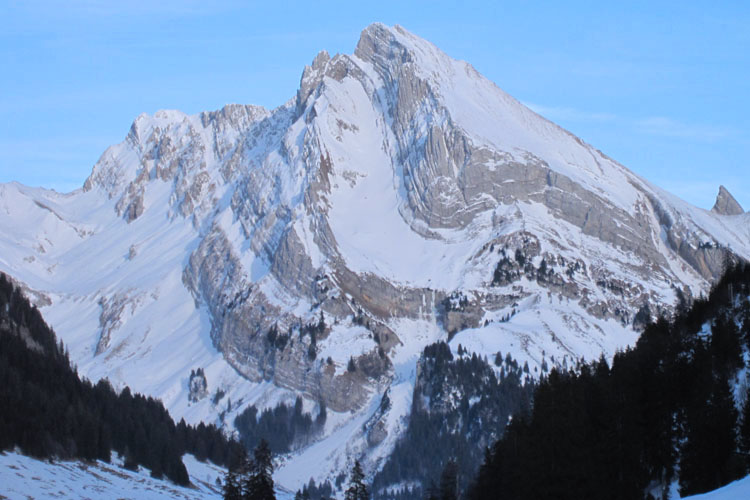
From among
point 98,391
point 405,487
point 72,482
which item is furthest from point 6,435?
point 405,487

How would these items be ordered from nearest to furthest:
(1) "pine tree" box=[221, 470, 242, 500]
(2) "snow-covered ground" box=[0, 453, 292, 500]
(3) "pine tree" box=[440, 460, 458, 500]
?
(2) "snow-covered ground" box=[0, 453, 292, 500] < (1) "pine tree" box=[221, 470, 242, 500] < (3) "pine tree" box=[440, 460, 458, 500]

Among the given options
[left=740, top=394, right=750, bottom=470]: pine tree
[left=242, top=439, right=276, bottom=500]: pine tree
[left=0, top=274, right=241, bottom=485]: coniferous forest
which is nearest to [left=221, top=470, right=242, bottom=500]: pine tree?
[left=242, top=439, right=276, bottom=500]: pine tree

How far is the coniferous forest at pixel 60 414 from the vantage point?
122m

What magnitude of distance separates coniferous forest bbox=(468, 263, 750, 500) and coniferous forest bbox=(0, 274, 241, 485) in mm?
31868

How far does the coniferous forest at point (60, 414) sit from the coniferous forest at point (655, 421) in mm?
31868

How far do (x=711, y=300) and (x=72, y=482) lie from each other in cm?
5961

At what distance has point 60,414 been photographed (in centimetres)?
13188

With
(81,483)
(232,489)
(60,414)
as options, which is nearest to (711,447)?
(232,489)

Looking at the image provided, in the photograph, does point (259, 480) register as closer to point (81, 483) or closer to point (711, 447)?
point (81, 483)

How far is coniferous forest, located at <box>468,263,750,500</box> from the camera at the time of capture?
8998 cm

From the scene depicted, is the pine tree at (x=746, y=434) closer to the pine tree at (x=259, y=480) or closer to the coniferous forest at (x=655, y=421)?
the coniferous forest at (x=655, y=421)

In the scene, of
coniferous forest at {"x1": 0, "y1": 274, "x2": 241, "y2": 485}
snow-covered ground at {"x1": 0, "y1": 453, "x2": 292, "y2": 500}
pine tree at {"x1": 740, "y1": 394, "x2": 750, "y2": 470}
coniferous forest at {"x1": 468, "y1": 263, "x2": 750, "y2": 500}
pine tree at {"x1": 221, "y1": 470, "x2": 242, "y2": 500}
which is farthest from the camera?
coniferous forest at {"x1": 0, "y1": 274, "x2": 241, "y2": 485}

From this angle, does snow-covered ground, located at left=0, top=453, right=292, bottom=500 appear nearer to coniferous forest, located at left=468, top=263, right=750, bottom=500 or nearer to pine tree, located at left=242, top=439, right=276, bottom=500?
pine tree, located at left=242, top=439, right=276, bottom=500

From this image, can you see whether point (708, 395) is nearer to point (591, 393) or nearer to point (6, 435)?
point (591, 393)
